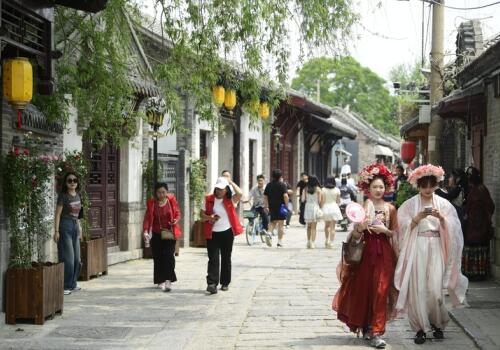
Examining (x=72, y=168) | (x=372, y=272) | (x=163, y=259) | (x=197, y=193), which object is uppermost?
(x=72, y=168)

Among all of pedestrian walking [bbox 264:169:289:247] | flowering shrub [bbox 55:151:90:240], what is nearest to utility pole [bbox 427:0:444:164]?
pedestrian walking [bbox 264:169:289:247]

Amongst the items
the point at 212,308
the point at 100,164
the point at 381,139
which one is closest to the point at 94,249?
the point at 100,164

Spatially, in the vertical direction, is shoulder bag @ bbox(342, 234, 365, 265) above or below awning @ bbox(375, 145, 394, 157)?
below

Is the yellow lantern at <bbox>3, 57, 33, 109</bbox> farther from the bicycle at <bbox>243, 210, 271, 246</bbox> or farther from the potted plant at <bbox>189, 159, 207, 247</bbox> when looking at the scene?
the bicycle at <bbox>243, 210, 271, 246</bbox>

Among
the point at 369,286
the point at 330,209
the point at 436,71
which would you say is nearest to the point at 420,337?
the point at 369,286

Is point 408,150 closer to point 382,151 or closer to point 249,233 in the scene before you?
point 249,233

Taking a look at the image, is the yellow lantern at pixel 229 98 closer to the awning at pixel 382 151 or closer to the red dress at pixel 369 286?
the red dress at pixel 369 286

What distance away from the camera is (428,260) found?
8461 mm

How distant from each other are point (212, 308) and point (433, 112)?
6.38m

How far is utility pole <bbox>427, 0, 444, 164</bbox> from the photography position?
15164mm

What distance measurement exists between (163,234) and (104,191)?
10.4 feet

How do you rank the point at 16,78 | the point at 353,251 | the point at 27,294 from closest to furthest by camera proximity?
the point at 353,251 → the point at 16,78 → the point at 27,294

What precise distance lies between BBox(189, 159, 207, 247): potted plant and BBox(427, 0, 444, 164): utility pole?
5.46 metres

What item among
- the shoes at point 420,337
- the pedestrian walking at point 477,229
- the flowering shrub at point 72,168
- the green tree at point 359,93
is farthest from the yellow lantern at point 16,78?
the green tree at point 359,93
